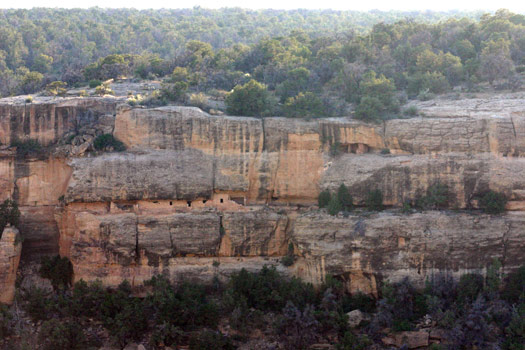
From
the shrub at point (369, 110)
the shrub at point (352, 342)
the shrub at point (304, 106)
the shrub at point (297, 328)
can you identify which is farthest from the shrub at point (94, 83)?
the shrub at point (352, 342)

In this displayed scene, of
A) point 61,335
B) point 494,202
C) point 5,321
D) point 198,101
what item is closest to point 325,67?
point 198,101

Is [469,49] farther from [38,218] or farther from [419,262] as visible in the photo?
[38,218]

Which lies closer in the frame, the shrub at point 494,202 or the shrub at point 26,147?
the shrub at point 494,202

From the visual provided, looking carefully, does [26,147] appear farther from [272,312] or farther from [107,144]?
[272,312]

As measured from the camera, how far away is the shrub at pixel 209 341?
2403 cm

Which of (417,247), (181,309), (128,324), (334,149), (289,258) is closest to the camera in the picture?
(128,324)

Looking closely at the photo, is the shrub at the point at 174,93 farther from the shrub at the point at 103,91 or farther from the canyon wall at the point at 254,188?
the shrub at the point at 103,91

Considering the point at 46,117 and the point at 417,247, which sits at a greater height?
the point at 46,117

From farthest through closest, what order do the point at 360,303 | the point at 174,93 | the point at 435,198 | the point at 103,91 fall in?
the point at 103,91
the point at 174,93
the point at 435,198
the point at 360,303

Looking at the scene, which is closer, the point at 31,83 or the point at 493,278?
the point at 493,278

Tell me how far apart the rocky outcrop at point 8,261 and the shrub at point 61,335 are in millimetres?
2793

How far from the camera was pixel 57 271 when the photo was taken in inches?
1073

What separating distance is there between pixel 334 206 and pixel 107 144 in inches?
368

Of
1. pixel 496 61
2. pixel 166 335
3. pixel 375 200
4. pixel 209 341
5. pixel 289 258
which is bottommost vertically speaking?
pixel 166 335
